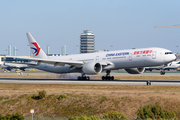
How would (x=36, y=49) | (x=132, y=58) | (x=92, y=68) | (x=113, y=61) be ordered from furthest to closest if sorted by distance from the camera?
1. (x=36, y=49)
2. (x=113, y=61)
3. (x=92, y=68)
4. (x=132, y=58)

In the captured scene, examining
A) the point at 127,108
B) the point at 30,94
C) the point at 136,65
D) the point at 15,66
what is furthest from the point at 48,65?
the point at 15,66

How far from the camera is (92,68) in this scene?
53.3 m

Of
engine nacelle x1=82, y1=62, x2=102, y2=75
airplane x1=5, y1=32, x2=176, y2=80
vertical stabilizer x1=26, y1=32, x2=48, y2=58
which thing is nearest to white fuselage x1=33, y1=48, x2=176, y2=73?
airplane x1=5, y1=32, x2=176, y2=80

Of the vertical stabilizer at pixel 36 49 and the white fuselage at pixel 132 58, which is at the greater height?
the vertical stabilizer at pixel 36 49

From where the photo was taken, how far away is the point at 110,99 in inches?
1189

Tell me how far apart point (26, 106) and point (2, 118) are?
10225 mm

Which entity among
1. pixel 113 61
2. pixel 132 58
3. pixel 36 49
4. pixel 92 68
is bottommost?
pixel 92 68

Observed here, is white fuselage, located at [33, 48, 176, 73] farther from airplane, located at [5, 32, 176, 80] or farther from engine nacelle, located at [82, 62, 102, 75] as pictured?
engine nacelle, located at [82, 62, 102, 75]

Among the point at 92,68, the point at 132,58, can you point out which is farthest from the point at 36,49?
the point at 132,58

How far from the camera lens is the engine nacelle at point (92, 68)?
175 feet

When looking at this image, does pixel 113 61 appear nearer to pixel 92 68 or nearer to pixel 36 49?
pixel 92 68

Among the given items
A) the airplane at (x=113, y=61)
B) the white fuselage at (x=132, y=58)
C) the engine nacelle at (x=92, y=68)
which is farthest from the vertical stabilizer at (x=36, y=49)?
the engine nacelle at (x=92, y=68)

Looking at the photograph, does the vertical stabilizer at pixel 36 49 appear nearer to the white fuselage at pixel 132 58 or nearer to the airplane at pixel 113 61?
the airplane at pixel 113 61

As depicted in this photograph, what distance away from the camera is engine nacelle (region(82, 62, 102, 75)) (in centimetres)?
5338
